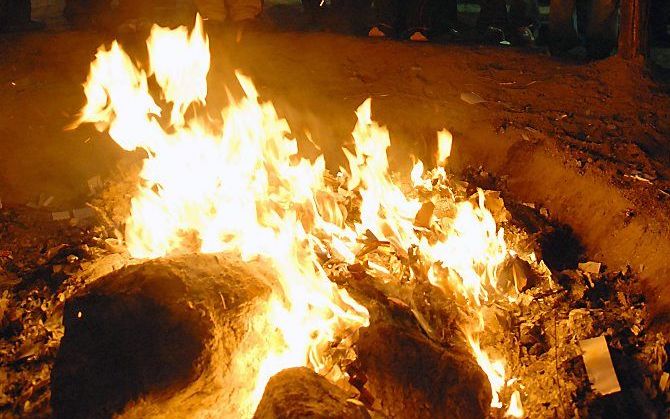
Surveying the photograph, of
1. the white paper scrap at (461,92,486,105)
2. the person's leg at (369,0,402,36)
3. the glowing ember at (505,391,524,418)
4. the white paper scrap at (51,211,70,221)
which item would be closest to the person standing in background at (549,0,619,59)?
the white paper scrap at (461,92,486,105)

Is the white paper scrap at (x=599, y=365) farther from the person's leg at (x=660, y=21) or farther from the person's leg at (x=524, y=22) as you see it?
the person's leg at (x=660, y=21)

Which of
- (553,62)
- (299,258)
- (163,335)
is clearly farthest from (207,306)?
(553,62)

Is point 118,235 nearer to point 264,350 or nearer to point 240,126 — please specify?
point 240,126

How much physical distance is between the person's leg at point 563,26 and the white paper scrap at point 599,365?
13.6 feet

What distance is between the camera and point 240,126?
4.15m

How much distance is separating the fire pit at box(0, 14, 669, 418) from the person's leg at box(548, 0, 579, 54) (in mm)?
2450

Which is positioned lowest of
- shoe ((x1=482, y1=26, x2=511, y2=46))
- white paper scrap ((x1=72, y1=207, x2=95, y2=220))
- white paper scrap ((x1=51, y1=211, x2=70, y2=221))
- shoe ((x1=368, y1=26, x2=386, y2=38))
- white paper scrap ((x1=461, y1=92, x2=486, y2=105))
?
white paper scrap ((x1=51, y1=211, x2=70, y2=221))

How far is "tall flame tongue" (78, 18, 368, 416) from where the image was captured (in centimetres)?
307

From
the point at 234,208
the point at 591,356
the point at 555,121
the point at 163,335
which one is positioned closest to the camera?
the point at 163,335

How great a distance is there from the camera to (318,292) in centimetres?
315

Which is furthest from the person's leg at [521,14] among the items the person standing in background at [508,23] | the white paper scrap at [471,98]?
the white paper scrap at [471,98]

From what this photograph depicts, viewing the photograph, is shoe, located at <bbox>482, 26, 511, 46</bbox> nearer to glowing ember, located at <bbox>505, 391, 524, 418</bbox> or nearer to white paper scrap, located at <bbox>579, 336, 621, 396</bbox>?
white paper scrap, located at <bbox>579, 336, 621, 396</bbox>

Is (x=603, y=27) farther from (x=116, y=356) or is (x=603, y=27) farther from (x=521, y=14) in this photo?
(x=116, y=356)

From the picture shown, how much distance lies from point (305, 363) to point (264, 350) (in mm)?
247
